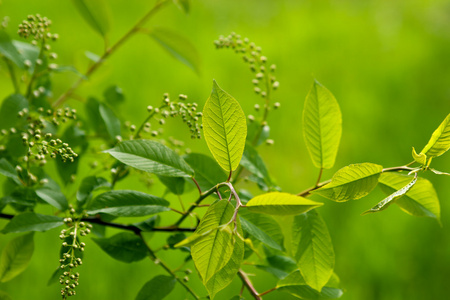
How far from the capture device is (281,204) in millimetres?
482

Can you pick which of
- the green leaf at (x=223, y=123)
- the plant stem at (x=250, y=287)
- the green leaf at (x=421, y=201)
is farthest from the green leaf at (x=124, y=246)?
the green leaf at (x=421, y=201)

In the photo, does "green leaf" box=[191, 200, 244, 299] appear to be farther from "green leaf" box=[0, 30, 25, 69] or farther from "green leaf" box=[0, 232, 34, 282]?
"green leaf" box=[0, 30, 25, 69]

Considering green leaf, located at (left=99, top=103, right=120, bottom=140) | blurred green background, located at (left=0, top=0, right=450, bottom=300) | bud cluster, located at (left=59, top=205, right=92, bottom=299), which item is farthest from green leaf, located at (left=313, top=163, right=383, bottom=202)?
blurred green background, located at (left=0, top=0, right=450, bottom=300)

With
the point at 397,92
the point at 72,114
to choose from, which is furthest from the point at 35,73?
the point at 397,92

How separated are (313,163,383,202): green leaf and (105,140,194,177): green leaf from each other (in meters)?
0.18

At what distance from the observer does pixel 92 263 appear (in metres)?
1.40

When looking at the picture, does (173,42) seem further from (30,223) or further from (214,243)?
(214,243)

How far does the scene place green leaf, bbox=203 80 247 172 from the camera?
1.75 feet

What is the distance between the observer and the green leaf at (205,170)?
67 centimetres

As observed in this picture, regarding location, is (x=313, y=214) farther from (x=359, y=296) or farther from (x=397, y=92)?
(x=397, y=92)

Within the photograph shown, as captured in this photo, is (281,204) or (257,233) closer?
(281,204)

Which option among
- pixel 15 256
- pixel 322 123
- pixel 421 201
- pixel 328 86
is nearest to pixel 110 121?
pixel 15 256

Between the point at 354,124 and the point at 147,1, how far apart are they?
1.12 m

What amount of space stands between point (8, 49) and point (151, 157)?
365 millimetres
